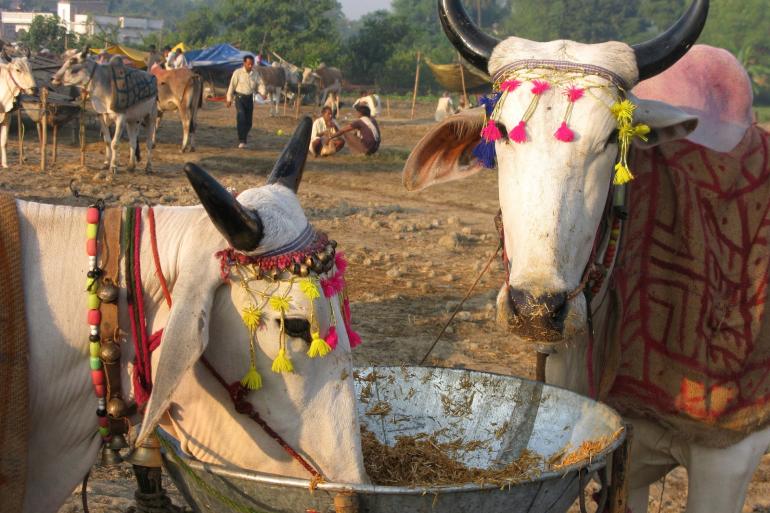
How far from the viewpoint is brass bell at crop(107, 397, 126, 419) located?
2.67 m

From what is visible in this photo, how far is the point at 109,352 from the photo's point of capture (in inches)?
103

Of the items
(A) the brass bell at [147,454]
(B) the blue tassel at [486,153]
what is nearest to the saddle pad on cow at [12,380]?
(A) the brass bell at [147,454]

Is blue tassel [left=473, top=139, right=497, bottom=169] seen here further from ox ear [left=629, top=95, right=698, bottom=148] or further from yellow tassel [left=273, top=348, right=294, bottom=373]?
yellow tassel [left=273, top=348, right=294, bottom=373]

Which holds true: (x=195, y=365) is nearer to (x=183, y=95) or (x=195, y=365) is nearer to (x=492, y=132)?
(x=492, y=132)

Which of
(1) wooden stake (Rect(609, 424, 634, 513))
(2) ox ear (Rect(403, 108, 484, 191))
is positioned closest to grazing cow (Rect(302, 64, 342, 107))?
(2) ox ear (Rect(403, 108, 484, 191))

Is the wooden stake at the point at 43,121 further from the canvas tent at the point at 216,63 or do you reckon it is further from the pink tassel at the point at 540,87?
the canvas tent at the point at 216,63

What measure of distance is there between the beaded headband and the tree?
43.9 m

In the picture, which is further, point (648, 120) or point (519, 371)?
point (519, 371)

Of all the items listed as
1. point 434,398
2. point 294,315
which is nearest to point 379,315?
point 434,398

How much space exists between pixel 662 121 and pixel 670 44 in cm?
35

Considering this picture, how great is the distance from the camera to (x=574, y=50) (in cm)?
331

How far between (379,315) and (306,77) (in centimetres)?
2685

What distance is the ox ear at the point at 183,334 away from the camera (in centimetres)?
250

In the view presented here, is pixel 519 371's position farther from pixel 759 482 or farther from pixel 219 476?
pixel 219 476
